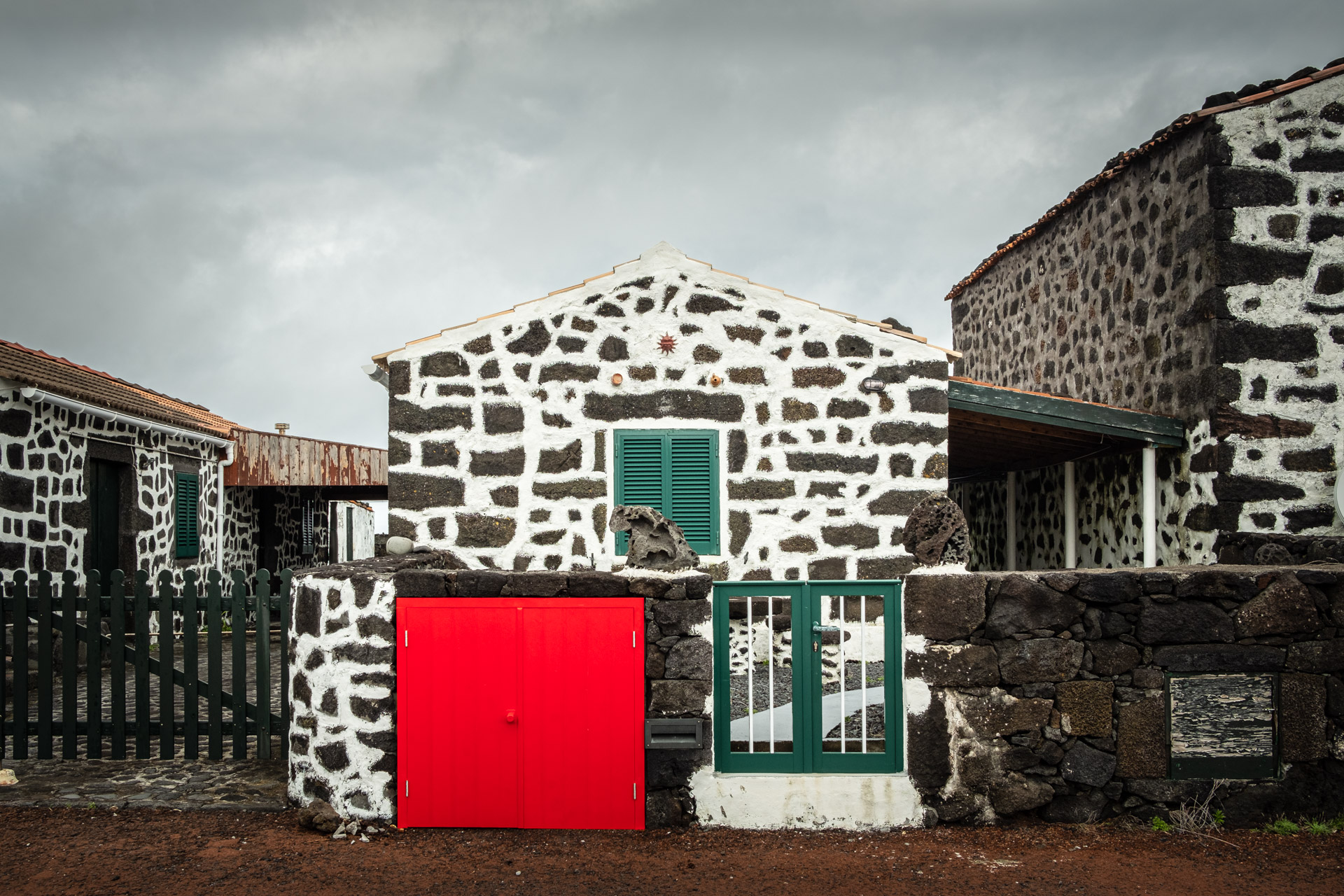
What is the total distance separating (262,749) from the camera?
590 centimetres

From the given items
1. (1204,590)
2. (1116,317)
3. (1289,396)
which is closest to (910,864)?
(1204,590)

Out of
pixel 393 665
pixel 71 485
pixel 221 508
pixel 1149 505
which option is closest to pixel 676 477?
pixel 393 665

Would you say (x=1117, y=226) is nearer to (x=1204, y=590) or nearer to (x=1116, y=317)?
(x=1116, y=317)

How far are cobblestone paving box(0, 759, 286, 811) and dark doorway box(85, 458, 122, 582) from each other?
532cm

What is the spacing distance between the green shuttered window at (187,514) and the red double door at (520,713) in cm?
949

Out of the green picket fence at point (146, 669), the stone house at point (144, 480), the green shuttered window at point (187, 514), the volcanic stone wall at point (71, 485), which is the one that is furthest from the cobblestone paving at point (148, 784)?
the green shuttered window at point (187, 514)

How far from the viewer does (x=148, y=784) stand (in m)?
5.44

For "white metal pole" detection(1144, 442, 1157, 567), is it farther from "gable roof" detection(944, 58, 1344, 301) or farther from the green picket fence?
the green picket fence

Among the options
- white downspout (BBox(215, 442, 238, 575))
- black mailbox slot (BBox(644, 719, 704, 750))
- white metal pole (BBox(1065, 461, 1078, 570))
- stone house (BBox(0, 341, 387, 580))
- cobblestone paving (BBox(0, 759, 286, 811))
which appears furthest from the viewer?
white downspout (BBox(215, 442, 238, 575))

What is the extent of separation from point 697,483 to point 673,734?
3215 millimetres

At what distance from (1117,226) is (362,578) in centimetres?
881

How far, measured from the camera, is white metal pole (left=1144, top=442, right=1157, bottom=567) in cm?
814

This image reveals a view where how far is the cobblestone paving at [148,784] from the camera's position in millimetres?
5141

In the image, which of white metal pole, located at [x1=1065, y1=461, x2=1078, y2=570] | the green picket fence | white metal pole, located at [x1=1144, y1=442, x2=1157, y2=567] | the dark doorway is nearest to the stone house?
the dark doorway
